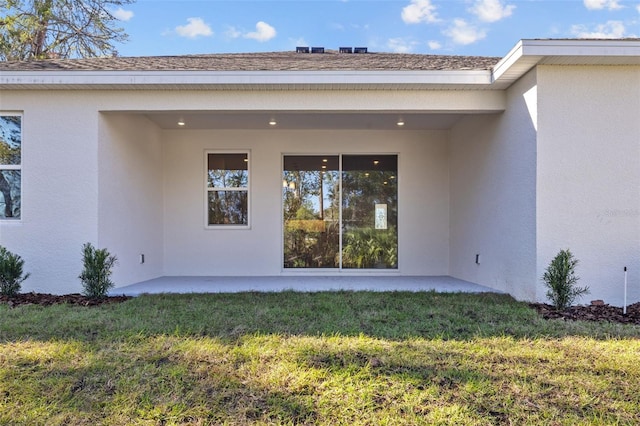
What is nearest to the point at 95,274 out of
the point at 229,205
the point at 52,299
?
the point at 52,299

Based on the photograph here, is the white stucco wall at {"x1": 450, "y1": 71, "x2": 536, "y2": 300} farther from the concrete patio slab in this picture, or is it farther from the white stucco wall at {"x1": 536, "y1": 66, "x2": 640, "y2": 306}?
the concrete patio slab

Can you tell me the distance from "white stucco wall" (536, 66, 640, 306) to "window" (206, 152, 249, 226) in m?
5.26

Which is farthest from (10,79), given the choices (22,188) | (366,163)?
(366,163)

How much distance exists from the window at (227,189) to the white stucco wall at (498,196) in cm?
431

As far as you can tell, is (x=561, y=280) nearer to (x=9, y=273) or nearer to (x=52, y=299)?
(x=52, y=299)

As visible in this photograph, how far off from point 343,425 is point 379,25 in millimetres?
13341

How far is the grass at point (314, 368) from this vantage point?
7.15ft

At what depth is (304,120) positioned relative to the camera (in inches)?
257

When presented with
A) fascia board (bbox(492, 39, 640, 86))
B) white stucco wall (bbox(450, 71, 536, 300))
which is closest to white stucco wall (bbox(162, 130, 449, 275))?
white stucco wall (bbox(450, 71, 536, 300))

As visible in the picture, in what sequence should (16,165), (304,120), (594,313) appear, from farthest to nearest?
(304,120)
(16,165)
(594,313)

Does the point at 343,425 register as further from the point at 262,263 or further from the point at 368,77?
the point at 262,263

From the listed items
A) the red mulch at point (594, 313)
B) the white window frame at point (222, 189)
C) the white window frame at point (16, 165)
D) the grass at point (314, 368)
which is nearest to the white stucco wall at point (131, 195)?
the white window frame at point (222, 189)

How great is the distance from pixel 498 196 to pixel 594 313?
203 cm

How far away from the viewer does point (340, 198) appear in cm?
749
